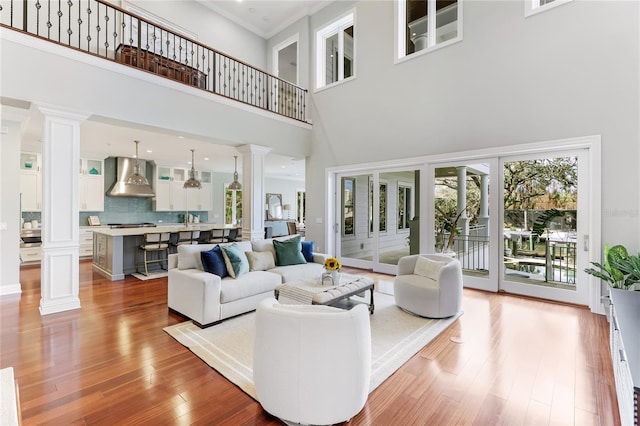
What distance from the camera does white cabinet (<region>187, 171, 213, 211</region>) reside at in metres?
10.2

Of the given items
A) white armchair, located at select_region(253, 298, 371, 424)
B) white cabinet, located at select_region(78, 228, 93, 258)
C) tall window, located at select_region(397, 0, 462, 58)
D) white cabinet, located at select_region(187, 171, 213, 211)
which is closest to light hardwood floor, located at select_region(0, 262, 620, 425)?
white armchair, located at select_region(253, 298, 371, 424)

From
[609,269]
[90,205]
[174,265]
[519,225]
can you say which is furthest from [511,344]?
[90,205]

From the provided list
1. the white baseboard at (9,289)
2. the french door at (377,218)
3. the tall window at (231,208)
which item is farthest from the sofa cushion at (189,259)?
the tall window at (231,208)

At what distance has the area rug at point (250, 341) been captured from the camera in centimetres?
245

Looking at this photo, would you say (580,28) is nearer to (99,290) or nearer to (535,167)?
(535,167)

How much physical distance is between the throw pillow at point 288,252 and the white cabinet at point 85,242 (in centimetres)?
621

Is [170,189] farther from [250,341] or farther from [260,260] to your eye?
[250,341]

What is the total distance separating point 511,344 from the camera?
2965 mm

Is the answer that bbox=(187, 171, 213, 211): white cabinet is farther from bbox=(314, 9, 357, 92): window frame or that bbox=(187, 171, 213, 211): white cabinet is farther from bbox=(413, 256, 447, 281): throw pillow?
bbox=(413, 256, 447, 281): throw pillow

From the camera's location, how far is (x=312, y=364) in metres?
1.74

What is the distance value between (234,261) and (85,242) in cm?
644

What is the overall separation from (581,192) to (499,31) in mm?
2718

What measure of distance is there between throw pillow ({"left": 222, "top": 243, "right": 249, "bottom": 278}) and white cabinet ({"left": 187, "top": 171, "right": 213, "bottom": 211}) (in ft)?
23.0

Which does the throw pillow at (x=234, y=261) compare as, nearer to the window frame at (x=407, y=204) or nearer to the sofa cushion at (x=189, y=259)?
the sofa cushion at (x=189, y=259)
